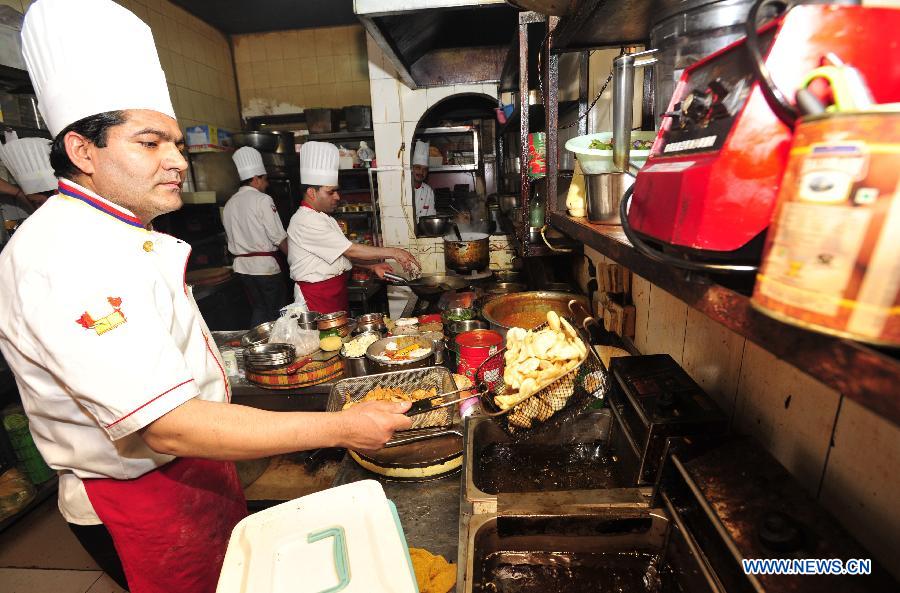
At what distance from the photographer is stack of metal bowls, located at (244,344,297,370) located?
272cm

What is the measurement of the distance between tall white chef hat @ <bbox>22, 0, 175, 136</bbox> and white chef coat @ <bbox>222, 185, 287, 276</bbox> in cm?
416

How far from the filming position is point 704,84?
2.49 ft

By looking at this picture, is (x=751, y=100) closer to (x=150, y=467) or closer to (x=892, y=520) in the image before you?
(x=892, y=520)

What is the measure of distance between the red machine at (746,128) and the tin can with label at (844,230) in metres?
0.12

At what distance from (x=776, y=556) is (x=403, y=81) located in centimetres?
582

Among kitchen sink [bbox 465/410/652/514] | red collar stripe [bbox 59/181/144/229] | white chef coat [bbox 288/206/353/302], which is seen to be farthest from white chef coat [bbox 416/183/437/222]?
kitchen sink [bbox 465/410/652/514]

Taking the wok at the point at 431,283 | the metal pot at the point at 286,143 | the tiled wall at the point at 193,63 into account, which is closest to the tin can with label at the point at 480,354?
the wok at the point at 431,283

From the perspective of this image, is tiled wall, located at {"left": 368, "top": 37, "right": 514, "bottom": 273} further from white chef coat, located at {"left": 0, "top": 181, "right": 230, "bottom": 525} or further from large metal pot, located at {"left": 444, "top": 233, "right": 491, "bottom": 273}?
white chef coat, located at {"left": 0, "top": 181, "right": 230, "bottom": 525}

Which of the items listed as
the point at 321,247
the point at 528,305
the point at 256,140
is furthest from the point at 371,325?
the point at 256,140

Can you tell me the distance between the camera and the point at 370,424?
4.82 ft

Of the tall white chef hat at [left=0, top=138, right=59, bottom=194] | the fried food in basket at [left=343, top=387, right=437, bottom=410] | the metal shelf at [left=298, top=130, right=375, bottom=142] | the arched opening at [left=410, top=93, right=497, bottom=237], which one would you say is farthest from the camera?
the arched opening at [left=410, top=93, right=497, bottom=237]

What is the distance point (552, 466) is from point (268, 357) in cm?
204

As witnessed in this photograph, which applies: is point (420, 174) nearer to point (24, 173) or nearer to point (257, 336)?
point (257, 336)

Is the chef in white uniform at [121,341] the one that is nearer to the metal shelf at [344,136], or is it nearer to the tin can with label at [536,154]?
the tin can with label at [536,154]
